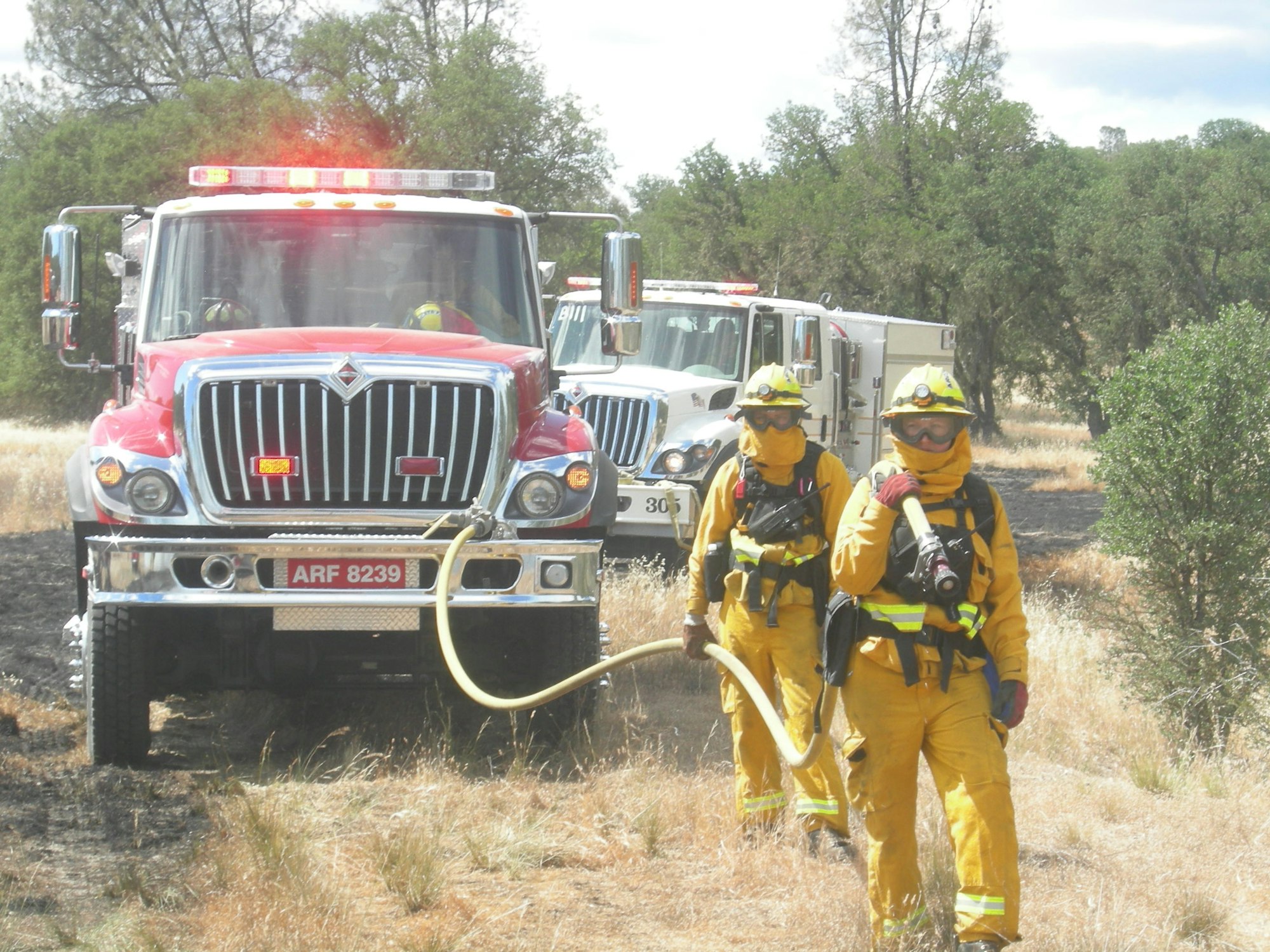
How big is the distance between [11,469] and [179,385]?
1760cm

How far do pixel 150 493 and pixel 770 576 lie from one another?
99.8 inches

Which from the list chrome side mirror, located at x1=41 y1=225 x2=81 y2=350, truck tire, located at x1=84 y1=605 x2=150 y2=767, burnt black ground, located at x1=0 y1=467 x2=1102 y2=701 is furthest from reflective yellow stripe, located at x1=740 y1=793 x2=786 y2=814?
burnt black ground, located at x1=0 y1=467 x2=1102 y2=701

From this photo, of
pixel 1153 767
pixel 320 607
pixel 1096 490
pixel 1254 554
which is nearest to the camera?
pixel 320 607

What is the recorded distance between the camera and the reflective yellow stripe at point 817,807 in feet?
18.0

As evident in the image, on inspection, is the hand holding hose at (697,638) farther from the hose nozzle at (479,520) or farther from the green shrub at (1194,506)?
the green shrub at (1194,506)

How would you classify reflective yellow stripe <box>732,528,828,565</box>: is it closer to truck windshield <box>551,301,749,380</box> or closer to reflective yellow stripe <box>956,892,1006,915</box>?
reflective yellow stripe <box>956,892,1006,915</box>

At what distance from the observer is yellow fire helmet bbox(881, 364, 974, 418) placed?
438 cm

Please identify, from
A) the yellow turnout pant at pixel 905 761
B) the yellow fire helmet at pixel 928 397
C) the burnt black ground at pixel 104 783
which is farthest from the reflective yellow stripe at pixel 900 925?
the burnt black ground at pixel 104 783

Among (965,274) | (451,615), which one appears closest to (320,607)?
(451,615)

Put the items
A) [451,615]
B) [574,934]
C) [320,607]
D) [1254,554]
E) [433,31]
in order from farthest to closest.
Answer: [433,31] < [1254,554] < [451,615] < [320,607] < [574,934]

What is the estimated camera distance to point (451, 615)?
6.64 meters

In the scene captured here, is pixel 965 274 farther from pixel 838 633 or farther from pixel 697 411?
pixel 838 633

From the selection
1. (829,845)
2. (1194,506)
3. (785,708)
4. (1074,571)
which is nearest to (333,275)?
(785,708)

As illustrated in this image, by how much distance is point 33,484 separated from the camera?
67.4ft
